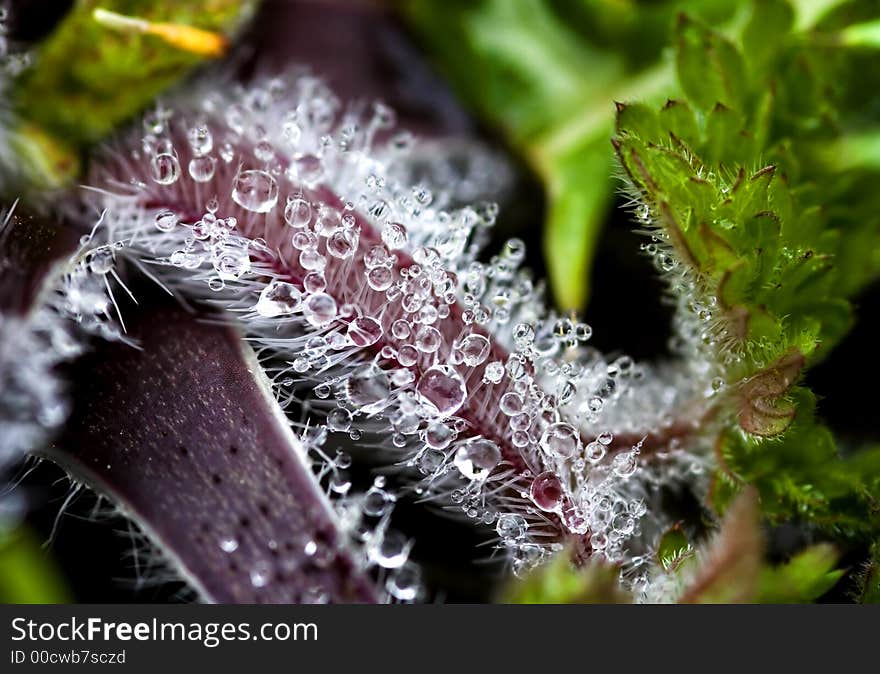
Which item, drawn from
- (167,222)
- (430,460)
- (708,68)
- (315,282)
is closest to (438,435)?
(430,460)

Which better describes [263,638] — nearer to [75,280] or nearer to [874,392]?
[75,280]

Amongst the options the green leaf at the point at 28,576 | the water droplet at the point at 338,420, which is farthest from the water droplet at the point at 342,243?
the green leaf at the point at 28,576

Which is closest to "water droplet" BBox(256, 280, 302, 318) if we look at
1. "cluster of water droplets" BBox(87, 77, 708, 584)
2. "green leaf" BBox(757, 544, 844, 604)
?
"cluster of water droplets" BBox(87, 77, 708, 584)

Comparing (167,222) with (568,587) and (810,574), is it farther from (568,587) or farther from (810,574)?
(810,574)

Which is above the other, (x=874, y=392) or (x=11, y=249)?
(x=11, y=249)

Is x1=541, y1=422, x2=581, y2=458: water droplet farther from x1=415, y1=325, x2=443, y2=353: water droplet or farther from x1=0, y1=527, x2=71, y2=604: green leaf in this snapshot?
x1=0, y1=527, x2=71, y2=604: green leaf

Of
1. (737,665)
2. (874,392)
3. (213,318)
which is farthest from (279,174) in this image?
(874,392)
